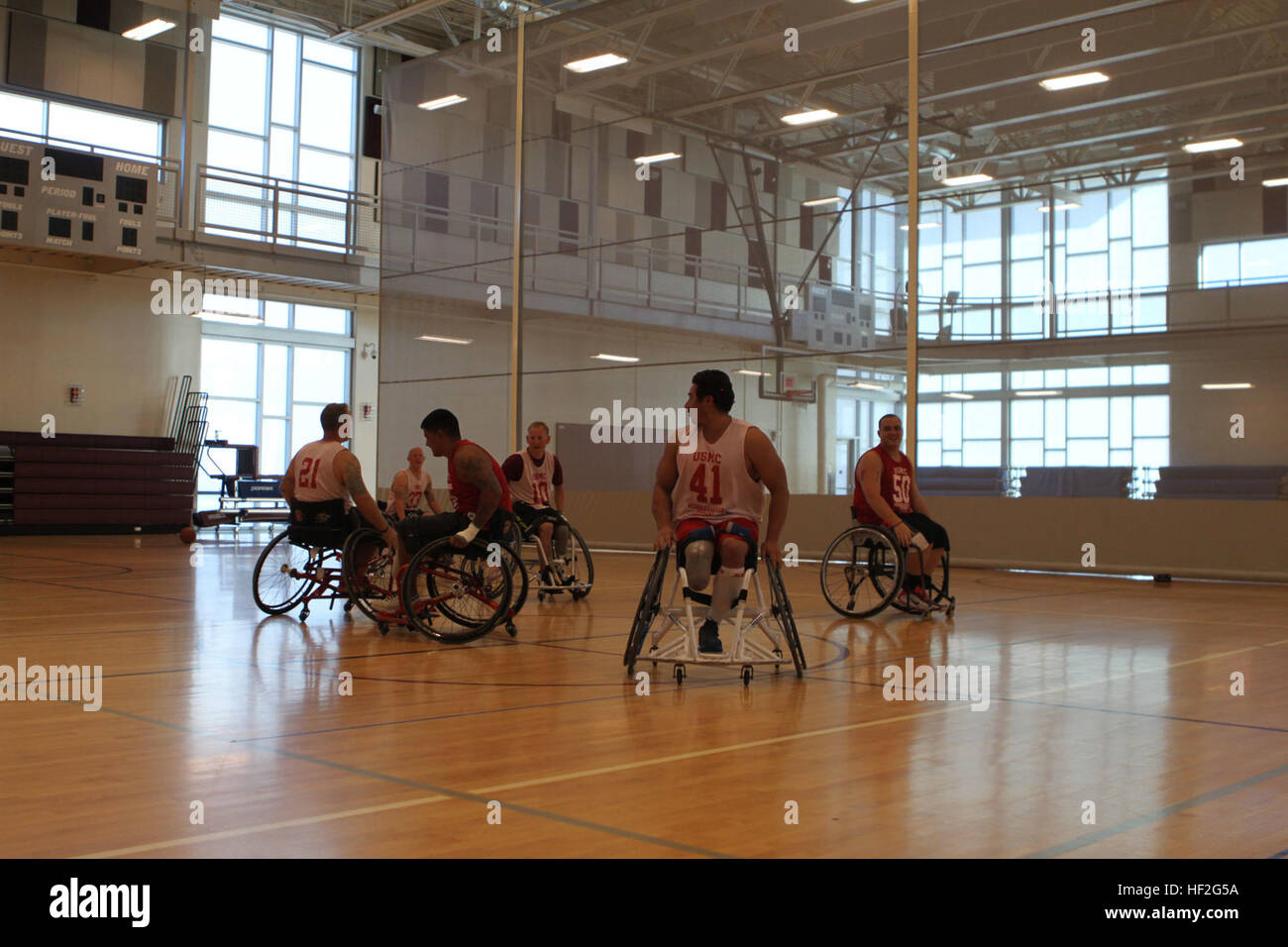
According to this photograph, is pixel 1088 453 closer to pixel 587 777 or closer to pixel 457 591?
pixel 457 591

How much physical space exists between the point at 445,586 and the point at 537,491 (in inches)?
80.1

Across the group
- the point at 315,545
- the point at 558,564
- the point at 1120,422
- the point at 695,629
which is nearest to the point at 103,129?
the point at 558,564

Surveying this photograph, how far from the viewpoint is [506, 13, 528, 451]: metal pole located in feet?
50.6

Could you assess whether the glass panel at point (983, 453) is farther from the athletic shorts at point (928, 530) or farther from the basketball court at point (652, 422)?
the athletic shorts at point (928, 530)

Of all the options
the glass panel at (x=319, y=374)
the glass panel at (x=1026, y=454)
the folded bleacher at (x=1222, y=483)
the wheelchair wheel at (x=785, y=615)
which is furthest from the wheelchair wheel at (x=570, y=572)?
the glass panel at (x=319, y=374)

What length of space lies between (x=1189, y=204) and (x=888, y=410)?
324 centimetres

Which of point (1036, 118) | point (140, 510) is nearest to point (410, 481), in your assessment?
point (1036, 118)

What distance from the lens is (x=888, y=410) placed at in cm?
1248

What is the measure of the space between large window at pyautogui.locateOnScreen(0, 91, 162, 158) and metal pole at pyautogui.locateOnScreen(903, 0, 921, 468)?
36.9ft

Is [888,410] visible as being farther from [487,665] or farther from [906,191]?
[487,665]

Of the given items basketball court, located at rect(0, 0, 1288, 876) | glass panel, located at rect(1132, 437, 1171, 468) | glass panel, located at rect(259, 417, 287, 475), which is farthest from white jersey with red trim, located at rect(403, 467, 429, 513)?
glass panel, located at rect(259, 417, 287, 475)

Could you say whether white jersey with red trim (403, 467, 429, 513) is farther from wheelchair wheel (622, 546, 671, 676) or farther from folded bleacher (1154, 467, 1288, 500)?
folded bleacher (1154, 467, 1288, 500)

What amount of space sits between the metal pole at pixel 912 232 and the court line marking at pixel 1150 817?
883 centimetres

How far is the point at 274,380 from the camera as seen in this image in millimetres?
21812
